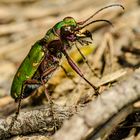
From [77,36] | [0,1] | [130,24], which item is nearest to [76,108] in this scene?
[77,36]

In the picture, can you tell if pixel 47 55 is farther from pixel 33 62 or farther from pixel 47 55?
pixel 33 62

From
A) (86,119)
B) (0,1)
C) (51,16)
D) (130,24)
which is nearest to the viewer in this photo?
(86,119)

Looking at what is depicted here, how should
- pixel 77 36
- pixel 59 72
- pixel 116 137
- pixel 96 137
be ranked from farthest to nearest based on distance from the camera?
pixel 59 72
pixel 77 36
pixel 116 137
pixel 96 137

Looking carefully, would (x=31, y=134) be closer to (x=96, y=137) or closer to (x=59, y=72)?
(x=96, y=137)

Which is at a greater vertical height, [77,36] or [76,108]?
[77,36]

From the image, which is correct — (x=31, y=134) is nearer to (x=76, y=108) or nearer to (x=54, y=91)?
(x=76, y=108)

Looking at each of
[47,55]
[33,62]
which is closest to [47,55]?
[47,55]

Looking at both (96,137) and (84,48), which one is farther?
(84,48)

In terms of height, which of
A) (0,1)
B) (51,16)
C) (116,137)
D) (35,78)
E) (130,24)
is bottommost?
(116,137)

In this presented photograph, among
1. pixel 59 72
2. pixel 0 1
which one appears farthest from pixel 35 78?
pixel 0 1
